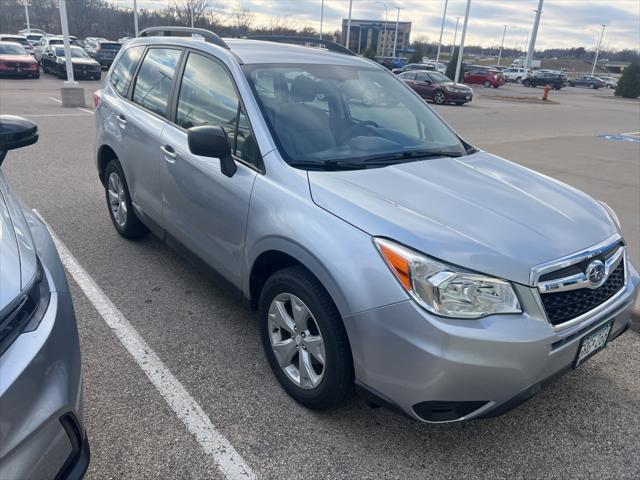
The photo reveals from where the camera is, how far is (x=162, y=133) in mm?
3766

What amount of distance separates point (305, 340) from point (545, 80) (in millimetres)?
50822

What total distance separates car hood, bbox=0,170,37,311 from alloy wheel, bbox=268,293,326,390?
1.21 meters

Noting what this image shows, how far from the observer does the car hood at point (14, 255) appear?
5.29ft

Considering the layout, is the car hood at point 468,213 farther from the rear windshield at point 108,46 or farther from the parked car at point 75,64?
the rear windshield at point 108,46

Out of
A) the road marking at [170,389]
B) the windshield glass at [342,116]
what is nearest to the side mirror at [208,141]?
the windshield glass at [342,116]

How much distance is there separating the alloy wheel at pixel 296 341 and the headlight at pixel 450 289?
58 centimetres

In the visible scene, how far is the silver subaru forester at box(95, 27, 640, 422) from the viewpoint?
213 cm

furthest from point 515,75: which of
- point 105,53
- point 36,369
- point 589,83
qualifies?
point 36,369

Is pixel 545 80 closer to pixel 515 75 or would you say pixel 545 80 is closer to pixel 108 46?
pixel 515 75

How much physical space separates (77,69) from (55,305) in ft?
86.0

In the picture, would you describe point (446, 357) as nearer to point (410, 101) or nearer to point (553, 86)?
point (410, 101)

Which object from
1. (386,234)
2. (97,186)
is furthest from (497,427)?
(97,186)

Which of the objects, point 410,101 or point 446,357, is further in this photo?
point 410,101

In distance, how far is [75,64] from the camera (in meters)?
24.3
